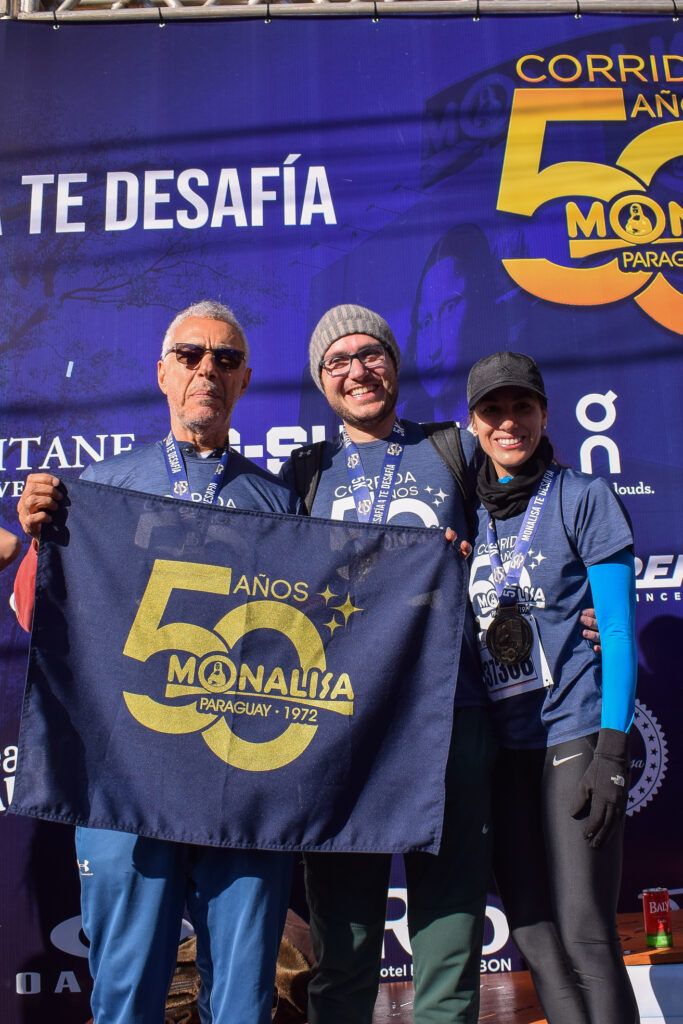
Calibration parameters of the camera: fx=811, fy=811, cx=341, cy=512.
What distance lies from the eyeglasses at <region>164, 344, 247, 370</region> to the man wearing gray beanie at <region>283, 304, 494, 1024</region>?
30 centimetres

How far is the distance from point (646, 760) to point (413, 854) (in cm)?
160

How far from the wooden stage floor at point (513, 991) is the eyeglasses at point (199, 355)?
6.99ft

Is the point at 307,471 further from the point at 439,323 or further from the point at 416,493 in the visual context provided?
the point at 439,323

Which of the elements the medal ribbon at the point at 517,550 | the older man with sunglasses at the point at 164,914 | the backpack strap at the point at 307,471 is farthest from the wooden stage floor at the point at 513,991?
the backpack strap at the point at 307,471

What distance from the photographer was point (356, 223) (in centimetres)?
359

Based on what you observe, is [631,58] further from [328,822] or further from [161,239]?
[328,822]

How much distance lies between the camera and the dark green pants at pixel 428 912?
6.08 ft

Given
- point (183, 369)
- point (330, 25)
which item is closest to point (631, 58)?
point (330, 25)

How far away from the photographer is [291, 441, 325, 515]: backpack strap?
225cm

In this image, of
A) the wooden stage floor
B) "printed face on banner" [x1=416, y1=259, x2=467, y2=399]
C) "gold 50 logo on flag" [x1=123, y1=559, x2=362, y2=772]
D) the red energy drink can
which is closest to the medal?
"gold 50 logo on flag" [x1=123, y1=559, x2=362, y2=772]

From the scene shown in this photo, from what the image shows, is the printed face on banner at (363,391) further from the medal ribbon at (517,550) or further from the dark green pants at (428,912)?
the dark green pants at (428,912)

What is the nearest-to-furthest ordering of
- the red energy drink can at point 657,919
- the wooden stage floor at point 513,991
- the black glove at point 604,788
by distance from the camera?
the black glove at point 604,788 → the wooden stage floor at point 513,991 → the red energy drink can at point 657,919

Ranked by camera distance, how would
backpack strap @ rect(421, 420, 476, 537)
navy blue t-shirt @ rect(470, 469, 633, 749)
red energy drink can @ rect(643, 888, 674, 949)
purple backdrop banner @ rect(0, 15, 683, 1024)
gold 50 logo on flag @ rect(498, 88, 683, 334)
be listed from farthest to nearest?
gold 50 logo on flag @ rect(498, 88, 683, 334)
purple backdrop banner @ rect(0, 15, 683, 1024)
red energy drink can @ rect(643, 888, 674, 949)
backpack strap @ rect(421, 420, 476, 537)
navy blue t-shirt @ rect(470, 469, 633, 749)

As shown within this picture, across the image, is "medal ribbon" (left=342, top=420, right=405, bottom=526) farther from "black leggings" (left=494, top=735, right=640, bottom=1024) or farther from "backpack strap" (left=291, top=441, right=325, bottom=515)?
"black leggings" (left=494, top=735, right=640, bottom=1024)
